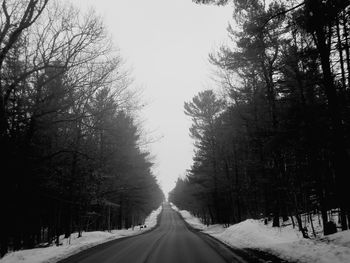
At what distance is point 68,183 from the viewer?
21609mm

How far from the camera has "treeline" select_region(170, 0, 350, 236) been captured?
10.8m

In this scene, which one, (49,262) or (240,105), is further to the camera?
(240,105)

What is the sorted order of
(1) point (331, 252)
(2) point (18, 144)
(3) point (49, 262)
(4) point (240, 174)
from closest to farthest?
(1) point (331, 252) → (3) point (49, 262) → (2) point (18, 144) → (4) point (240, 174)

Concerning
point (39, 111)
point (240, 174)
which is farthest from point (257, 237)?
point (240, 174)

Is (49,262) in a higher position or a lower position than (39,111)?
lower

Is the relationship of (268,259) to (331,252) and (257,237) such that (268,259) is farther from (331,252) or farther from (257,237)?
(257,237)

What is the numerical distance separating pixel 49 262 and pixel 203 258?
5727mm

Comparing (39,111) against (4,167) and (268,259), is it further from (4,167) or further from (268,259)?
(268,259)

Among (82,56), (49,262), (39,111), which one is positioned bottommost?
(49,262)

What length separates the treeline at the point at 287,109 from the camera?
1080cm

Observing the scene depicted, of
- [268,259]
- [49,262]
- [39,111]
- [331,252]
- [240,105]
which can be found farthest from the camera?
[240,105]

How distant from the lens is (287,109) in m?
13.0

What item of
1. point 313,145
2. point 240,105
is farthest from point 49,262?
point 240,105

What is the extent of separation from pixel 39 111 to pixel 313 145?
10.9 metres
